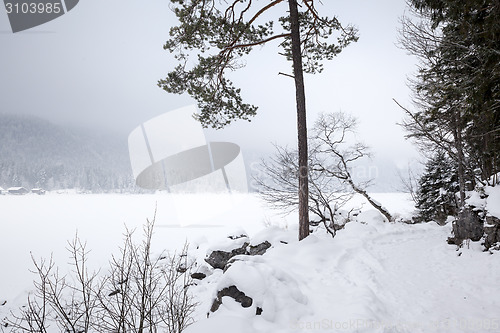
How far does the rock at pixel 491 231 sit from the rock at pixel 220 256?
8.32 metres

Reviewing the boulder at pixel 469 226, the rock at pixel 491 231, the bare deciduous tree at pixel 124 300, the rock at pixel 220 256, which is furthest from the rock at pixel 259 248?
the rock at pixel 491 231

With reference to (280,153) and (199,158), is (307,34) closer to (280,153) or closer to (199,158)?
(280,153)

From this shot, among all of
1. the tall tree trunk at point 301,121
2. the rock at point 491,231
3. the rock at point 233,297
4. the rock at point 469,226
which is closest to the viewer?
the rock at point 233,297

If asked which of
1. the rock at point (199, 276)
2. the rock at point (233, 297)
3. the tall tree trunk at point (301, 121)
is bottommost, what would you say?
the rock at point (199, 276)

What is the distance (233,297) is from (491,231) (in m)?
6.51

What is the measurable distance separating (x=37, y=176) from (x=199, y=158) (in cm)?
10086

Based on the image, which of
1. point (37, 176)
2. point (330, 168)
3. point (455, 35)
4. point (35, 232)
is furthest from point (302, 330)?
point (37, 176)

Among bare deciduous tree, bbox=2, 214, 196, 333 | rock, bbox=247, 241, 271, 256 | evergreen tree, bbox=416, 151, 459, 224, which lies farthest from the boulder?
evergreen tree, bbox=416, 151, 459, 224

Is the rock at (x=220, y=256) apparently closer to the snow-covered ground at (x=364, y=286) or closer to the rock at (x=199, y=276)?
the rock at (x=199, y=276)

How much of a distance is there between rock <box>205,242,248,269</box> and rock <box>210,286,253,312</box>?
7.24 metres

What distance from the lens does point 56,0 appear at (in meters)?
8.41

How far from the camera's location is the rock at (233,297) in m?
4.04

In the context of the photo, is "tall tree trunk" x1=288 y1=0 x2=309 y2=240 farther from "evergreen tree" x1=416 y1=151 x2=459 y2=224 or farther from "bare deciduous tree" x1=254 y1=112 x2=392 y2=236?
"evergreen tree" x1=416 y1=151 x2=459 y2=224

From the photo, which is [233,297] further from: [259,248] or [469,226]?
[469,226]
